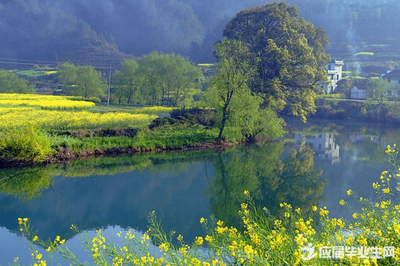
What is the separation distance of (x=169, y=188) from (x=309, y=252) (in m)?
11.8

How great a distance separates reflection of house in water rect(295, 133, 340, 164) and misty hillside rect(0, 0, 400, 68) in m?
67.1

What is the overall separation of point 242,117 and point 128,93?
75.4 ft

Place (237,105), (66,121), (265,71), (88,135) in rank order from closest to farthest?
(88,135), (66,121), (237,105), (265,71)

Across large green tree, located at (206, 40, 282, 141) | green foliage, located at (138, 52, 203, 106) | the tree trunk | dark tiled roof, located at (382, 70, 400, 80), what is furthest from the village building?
the tree trunk

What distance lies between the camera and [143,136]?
24.2 meters

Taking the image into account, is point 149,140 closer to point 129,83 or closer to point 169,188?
point 169,188

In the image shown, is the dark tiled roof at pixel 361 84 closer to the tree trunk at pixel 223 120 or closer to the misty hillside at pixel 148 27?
the misty hillside at pixel 148 27

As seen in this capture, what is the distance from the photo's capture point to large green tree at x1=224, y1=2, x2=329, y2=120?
99.4 ft

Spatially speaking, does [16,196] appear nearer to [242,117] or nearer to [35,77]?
[242,117]

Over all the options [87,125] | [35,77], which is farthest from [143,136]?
[35,77]

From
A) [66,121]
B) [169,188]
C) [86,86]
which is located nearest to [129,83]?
[86,86]

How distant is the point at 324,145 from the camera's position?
28500 millimetres

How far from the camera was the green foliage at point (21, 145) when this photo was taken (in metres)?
17.7

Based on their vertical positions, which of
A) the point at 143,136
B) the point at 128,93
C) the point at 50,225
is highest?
the point at 128,93
